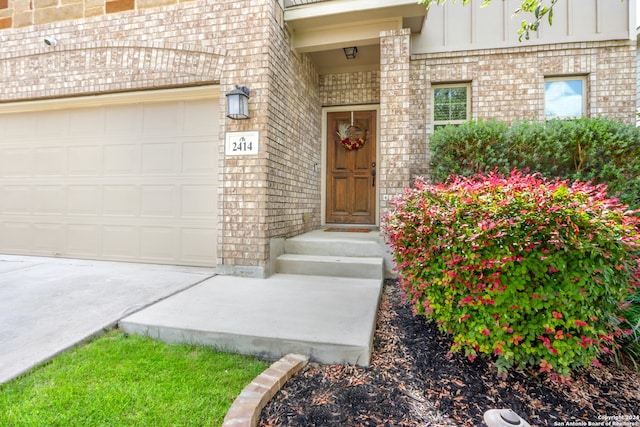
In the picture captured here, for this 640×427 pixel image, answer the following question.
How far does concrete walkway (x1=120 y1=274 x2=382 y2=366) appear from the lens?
82.6 inches

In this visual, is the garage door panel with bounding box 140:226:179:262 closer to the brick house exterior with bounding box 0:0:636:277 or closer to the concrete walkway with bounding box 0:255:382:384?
the brick house exterior with bounding box 0:0:636:277

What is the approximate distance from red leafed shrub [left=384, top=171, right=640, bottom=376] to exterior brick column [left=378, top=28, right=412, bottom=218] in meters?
2.30

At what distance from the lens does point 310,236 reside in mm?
4660

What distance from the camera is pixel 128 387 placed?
172 centimetres

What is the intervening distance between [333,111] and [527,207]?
4524 mm

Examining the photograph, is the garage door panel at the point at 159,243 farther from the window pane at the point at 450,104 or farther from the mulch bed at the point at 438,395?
the window pane at the point at 450,104

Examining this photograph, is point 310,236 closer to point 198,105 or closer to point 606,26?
point 198,105

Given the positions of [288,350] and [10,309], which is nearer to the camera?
[288,350]

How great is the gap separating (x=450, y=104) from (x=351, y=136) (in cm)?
170

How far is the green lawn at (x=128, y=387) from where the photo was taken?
1.51 metres

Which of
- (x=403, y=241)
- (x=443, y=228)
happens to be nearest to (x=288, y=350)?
(x=403, y=241)

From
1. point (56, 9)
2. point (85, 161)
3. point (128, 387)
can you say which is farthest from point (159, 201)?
point (128, 387)

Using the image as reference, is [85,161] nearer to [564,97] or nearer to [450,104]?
[450,104]

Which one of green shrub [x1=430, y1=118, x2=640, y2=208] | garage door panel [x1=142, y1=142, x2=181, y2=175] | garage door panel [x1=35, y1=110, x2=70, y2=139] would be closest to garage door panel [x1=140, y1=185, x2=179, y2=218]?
garage door panel [x1=142, y1=142, x2=181, y2=175]
